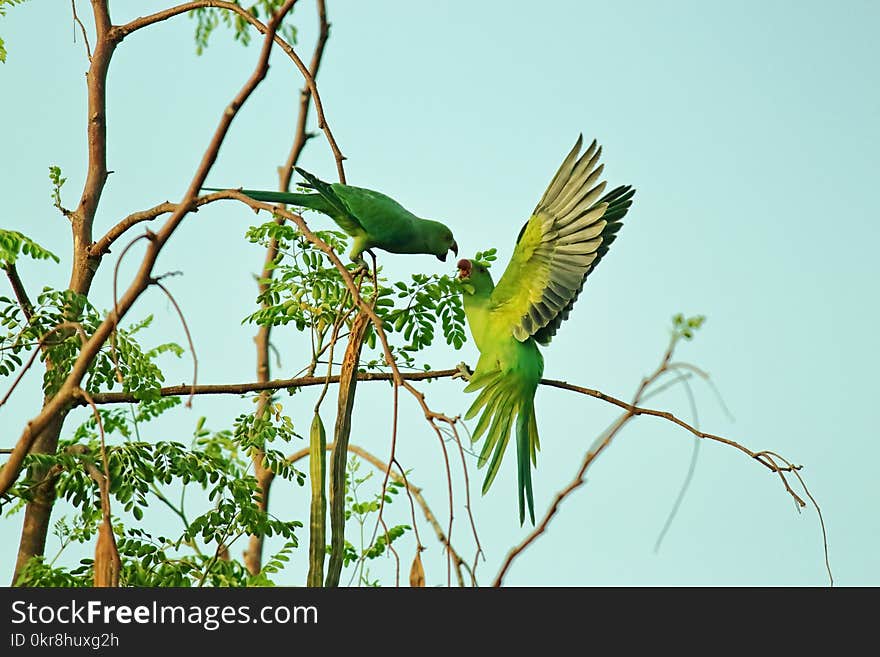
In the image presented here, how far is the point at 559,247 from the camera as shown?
273cm

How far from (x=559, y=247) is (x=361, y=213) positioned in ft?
1.97

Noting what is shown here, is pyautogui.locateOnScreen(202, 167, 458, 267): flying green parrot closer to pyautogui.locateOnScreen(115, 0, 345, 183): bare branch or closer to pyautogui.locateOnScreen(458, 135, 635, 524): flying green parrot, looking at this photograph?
pyautogui.locateOnScreen(115, 0, 345, 183): bare branch

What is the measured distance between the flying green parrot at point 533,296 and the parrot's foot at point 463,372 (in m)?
0.02

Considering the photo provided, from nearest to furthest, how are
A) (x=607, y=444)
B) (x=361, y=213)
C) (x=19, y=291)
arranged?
(x=607, y=444), (x=361, y=213), (x=19, y=291)

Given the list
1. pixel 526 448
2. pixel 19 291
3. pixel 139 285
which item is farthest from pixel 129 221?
pixel 526 448

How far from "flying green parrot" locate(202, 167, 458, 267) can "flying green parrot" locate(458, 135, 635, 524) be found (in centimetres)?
32

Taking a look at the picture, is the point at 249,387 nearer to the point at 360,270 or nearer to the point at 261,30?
the point at 360,270

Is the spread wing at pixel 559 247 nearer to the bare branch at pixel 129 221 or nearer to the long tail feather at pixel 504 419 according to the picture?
the long tail feather at pixel 504 419

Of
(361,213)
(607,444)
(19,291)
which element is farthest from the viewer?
(19,291)

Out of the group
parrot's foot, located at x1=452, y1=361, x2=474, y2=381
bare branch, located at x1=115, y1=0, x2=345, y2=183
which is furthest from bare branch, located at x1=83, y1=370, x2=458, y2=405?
bare branch, located at x1=115, y1=0, x2=345, y2=183

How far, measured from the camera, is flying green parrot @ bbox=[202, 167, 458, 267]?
7.82 feet
